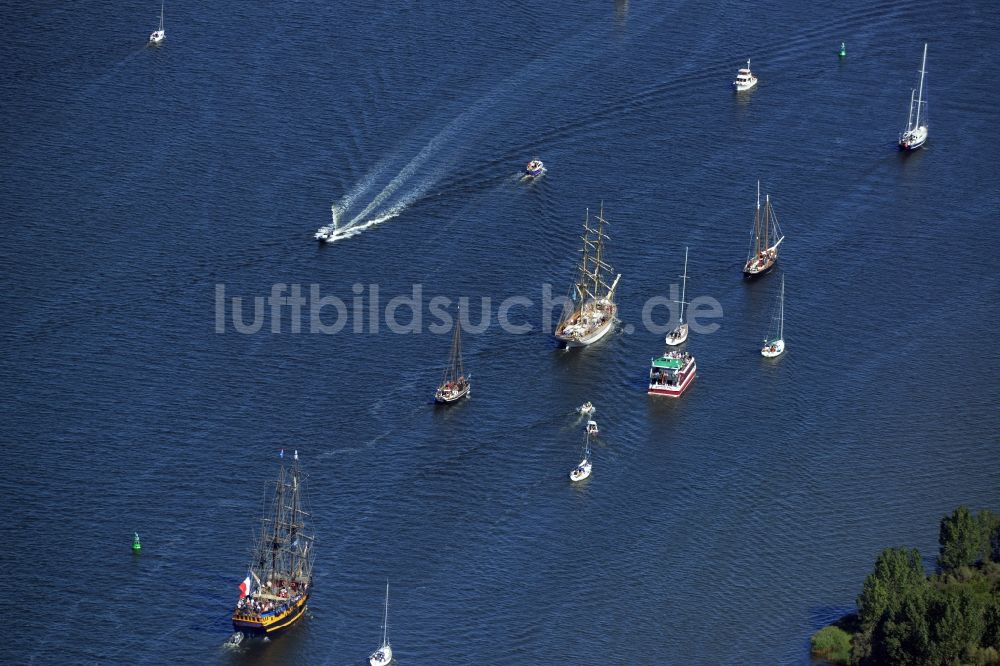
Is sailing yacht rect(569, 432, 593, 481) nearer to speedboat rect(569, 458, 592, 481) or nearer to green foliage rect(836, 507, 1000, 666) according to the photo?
speedboat rect(569, 458, 592, 481)

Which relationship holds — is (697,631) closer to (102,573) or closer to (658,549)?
(658,549)

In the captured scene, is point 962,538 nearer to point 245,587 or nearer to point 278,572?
point 278,572

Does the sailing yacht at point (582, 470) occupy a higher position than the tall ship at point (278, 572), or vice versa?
the sailing yacht at point (582, 470)

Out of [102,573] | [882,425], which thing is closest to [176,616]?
[102,573]

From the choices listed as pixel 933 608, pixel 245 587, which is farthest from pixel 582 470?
pixel 933 608

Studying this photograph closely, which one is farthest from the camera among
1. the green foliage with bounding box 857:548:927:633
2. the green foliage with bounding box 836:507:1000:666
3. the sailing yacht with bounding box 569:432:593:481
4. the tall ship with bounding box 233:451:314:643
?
the sailing yacht with bounding box 569:432:593:481

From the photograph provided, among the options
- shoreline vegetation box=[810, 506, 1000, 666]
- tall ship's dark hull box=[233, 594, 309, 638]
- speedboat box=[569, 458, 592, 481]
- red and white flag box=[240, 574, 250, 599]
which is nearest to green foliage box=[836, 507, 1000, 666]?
shoreline vegetation box=[810, 506, 1000, 666]

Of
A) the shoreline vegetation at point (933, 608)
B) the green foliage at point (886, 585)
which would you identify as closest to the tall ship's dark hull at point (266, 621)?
the shoreline vegetation at point (933, 608)

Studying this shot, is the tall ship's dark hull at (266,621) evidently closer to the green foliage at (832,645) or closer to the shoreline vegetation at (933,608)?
the green foliage at (832,645)
